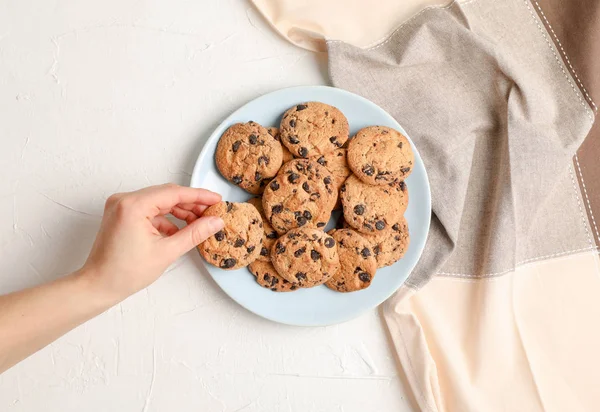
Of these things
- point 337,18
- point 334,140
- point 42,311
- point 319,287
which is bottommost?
point 319,287

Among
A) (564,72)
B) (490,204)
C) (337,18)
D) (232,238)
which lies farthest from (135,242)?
(564,72)

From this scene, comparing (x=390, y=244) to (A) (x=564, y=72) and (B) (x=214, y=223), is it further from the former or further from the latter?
(A) (x=564, y=72)

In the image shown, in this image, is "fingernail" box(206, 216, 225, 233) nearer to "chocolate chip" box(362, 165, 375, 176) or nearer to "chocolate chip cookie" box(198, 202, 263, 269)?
"chocolate chip cookie" box(198, 202, 263, 269)

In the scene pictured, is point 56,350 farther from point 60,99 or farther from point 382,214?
point 382,214

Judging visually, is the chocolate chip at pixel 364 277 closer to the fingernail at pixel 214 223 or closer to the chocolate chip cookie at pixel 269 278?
the chocolate chip cookie at pixel 269 278

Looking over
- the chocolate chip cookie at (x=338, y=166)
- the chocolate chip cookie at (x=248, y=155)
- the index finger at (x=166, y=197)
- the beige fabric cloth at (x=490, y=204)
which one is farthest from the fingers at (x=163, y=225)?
the beige fabric cloth at (x=490, y=204)

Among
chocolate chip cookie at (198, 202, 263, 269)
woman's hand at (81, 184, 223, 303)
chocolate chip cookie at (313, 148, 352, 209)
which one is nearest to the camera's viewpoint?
woman's hand at (81, 184, 223, 303)

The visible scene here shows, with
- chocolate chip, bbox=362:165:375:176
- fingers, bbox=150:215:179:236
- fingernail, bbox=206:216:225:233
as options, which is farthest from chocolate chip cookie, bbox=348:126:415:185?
fingers, bbox=150:215:179:236
